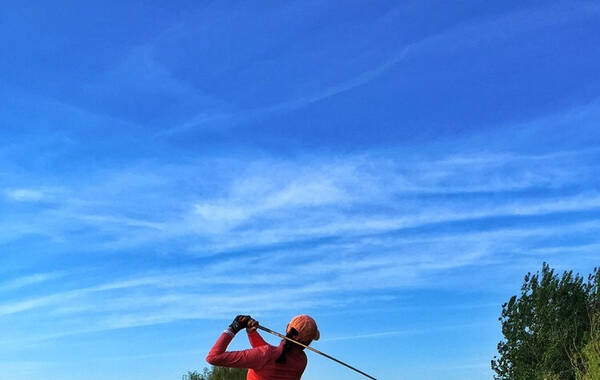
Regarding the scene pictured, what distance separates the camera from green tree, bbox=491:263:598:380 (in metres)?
31.6

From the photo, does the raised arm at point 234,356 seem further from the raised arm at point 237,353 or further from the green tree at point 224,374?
the green tree at point 224,374

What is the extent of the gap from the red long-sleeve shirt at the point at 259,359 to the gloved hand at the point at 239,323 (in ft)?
0.36

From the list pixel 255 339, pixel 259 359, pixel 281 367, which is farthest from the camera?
pixel 255 339

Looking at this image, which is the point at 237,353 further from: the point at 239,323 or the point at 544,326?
the point at 544,326

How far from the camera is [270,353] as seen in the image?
7.39 m

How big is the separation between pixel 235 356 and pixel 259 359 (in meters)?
0.27

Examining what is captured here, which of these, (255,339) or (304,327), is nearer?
(304,327)

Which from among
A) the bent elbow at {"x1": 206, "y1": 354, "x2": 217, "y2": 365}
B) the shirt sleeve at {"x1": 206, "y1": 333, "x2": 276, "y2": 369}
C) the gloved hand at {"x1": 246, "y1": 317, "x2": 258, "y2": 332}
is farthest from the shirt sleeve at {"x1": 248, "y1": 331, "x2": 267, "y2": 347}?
the bent elbow at {"x1": 206, "y1": 354, "x2": 217, "y2": 365}

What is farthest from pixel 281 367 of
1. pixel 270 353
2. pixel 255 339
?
pixel 255 339

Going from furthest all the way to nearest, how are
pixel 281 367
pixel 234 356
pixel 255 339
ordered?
1. pixel 255 339
2. pixel 281 367
3. pixel 234 356

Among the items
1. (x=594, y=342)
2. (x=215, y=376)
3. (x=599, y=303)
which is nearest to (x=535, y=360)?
(x=599, y=303)

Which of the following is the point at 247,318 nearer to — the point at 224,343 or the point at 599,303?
the point at 224,343

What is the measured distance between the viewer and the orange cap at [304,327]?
24.3 ft

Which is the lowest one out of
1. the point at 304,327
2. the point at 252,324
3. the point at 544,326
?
the point at 304,327
